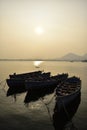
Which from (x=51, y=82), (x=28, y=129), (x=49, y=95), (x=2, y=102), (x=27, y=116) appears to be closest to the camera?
(x=28, y=129)

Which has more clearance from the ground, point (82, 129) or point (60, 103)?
point (60, 103)

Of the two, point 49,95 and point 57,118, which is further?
point 49,95

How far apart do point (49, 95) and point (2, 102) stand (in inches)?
585

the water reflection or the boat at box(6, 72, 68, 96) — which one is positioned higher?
the boat at box(6, 72, 68, 96)

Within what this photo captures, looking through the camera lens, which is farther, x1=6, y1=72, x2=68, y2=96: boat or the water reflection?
x1=6, y1=72, x2=68, y2=96: boat

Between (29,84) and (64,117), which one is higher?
(29,84)

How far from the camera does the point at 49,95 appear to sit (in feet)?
205

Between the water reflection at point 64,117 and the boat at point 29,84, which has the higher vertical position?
the boat at point 29,84

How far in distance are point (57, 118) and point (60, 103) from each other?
2.98 m

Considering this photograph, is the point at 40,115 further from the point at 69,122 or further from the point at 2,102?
the point at 2,102

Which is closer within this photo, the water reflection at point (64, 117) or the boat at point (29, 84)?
the water reflection at point (64, 117)

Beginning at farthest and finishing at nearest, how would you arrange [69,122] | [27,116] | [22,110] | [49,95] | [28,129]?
[49,95] < [22,110] < [27,116] < [69,122] < [28,129]

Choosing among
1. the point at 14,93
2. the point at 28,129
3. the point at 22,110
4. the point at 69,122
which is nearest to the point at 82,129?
the point at 69,122

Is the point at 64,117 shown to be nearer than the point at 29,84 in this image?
Yes
